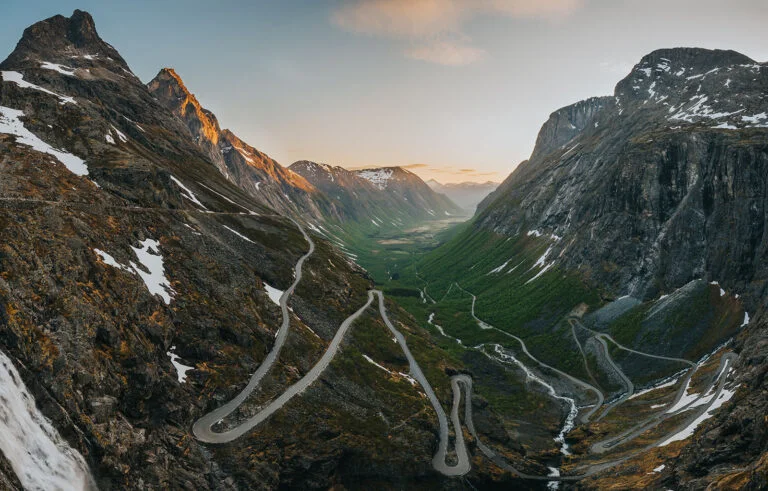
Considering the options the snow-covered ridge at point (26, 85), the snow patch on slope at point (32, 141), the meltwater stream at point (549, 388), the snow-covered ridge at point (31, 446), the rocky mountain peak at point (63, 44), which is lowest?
the meltwater stream at point (549, 388)

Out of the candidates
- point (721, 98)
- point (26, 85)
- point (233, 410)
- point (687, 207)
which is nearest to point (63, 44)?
point (26, 85)

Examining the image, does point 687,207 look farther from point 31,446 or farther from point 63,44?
point 63,44

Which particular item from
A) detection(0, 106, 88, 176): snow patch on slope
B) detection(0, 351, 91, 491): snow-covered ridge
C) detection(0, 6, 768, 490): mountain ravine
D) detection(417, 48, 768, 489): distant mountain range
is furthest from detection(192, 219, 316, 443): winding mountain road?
detection(417, 48, 768, 489): distant mountain range

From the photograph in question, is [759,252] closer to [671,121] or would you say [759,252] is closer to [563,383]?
[563,383]

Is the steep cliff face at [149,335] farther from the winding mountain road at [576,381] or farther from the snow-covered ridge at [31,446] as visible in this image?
the winding mountain road at [576,381]

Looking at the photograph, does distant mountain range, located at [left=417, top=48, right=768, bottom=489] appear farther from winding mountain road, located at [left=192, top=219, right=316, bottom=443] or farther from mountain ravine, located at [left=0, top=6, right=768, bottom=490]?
winding mountain road, located at [left=192, top=219, right=316, bottom=443]

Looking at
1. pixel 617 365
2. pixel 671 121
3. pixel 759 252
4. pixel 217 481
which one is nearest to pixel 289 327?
pixel 217 481

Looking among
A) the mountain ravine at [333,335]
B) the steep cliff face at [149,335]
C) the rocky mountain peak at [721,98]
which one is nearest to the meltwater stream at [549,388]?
the mountain ravine at [333,335]
